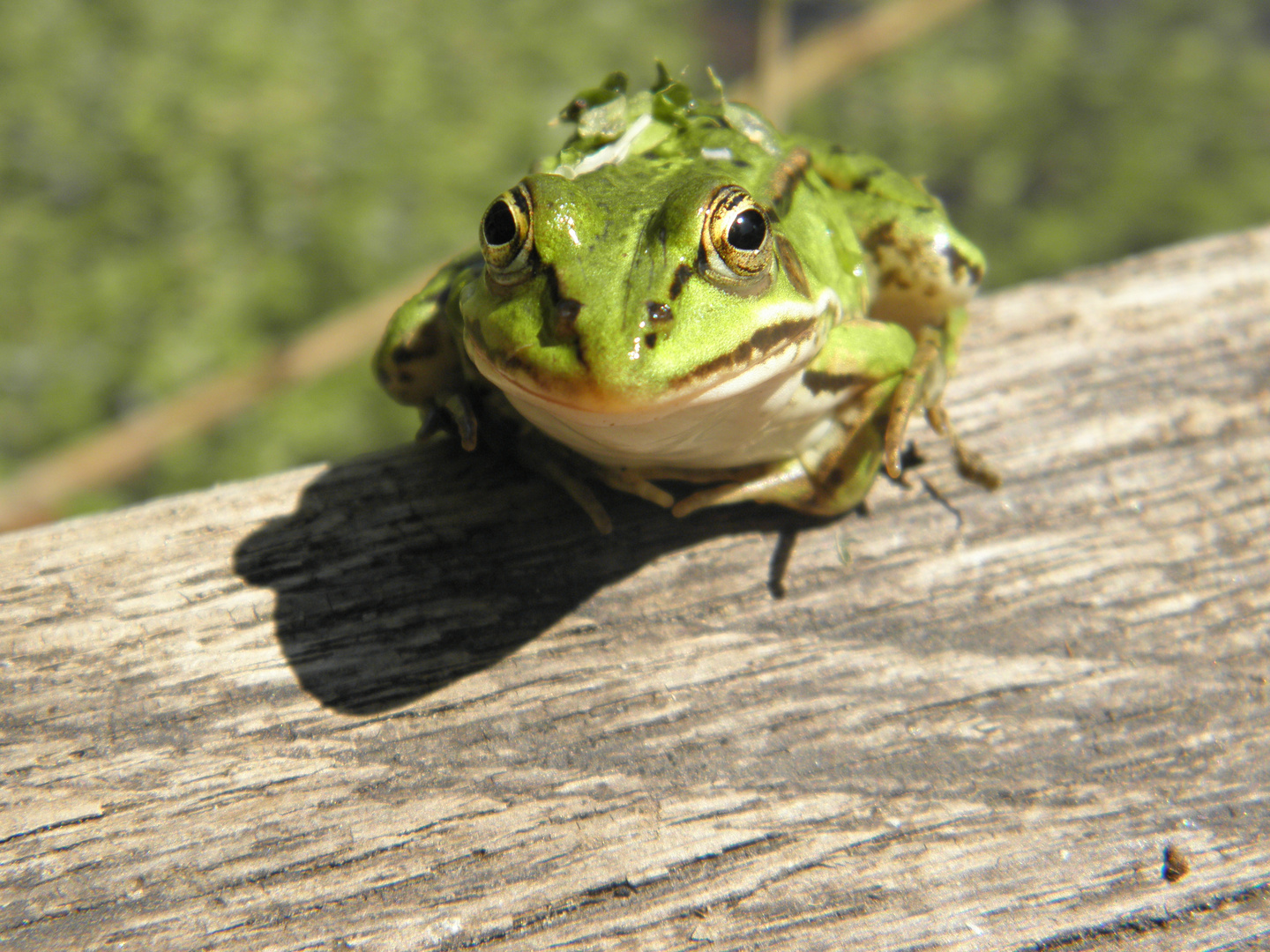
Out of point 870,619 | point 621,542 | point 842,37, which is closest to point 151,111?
point 842,37

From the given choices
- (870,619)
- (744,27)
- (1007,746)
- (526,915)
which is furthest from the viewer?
(744,27)

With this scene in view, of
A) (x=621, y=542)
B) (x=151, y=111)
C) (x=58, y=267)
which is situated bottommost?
(x=58, y=267)

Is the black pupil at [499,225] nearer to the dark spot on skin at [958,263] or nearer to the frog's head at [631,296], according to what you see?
the frog's head at [631,296]

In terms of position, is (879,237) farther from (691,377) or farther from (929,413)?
(691,377)

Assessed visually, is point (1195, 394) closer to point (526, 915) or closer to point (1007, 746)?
point (1007, 746)

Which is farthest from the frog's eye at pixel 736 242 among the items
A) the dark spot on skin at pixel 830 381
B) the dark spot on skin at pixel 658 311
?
the dark spot on skin at pixel 830 381

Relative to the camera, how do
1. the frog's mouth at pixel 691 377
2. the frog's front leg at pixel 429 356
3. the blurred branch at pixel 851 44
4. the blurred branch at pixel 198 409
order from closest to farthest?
1. the frog's mouth at pixel 691 377
2. the frog's front leg at pixel 429 356
3. the blurred branch at pixel 198 409
4. the blurred branch at pixel 851 44
